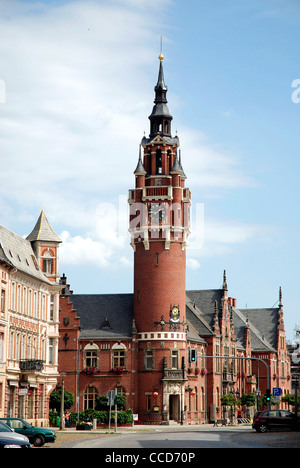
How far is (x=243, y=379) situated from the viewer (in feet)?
382

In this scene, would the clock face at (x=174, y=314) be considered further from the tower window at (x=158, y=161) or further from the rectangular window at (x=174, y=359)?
the tower window at (x=158, y=161)

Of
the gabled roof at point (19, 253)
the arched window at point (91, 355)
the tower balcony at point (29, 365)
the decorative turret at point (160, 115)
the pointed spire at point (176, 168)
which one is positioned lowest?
the tower balcony at point (29, 365)

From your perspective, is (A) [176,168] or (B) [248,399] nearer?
(A) [176,168]

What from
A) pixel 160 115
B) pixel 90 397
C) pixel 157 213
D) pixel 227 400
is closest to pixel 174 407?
pixel 90 397

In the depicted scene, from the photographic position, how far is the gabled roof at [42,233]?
74438mm

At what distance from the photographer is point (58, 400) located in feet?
282

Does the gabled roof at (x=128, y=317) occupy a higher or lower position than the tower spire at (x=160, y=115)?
lower

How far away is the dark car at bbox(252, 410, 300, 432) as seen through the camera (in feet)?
179

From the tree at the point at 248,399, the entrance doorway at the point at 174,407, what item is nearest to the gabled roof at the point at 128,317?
the entrance doorway at the point at 174,407

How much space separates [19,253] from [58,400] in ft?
78.2

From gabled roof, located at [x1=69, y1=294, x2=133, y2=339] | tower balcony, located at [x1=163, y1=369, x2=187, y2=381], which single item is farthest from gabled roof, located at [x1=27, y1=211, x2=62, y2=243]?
tower balcony, located at [x1=163, y1=369, x2=187, y2=381]

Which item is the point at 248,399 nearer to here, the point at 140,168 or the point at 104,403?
the point at 104,403

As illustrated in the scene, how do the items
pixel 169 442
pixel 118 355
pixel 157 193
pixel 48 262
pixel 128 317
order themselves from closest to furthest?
pixel 169 442, pixel 48 262, pixel 118 355, pixel 157 193, pixel 128 317

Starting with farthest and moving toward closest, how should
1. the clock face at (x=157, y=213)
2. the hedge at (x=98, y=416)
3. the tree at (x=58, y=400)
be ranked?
the clock face at (x=157, y=213)
the tree at (x=58, y=400)
the hedge at (x=98, y=416)
